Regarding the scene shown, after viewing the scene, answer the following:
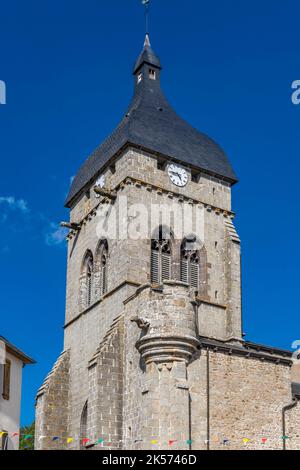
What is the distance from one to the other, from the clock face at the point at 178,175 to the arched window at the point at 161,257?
242 cm

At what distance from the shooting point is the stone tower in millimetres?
27906

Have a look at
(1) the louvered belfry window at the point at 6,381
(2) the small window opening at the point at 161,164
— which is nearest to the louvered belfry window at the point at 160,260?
(2) the small window opening at the point at 161,164

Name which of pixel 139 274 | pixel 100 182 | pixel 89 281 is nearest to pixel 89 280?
pixel 89 281

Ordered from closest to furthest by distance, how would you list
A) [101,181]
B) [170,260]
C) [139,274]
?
1. [139,274]
2. [170,260]
3. [101,181]

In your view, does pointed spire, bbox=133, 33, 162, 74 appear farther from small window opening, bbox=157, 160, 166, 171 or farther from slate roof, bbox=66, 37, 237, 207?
small window opening, bbox=157, 160, 166, 171

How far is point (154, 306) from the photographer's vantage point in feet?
94.4

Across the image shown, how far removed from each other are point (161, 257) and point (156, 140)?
16.3 feet

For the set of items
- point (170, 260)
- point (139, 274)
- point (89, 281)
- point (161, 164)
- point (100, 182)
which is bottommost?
point (139, 274)

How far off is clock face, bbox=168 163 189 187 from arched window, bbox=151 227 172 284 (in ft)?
7.92

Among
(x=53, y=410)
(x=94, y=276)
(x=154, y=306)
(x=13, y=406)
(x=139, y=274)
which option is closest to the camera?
(x=154, y=306)

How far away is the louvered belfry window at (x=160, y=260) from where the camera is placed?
1353 inches

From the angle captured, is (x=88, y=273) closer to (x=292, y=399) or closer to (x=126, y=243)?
(x=126, y=243)

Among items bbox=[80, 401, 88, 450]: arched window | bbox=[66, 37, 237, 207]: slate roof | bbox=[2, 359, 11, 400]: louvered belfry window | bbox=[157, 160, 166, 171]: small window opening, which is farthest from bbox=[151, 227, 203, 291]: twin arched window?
bbox=[2, 359, 11, 400]: louvered belfry window

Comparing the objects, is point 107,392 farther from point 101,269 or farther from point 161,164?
point 161,164
